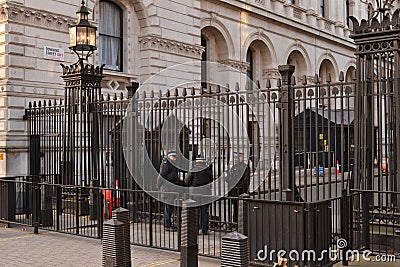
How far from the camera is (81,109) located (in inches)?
539

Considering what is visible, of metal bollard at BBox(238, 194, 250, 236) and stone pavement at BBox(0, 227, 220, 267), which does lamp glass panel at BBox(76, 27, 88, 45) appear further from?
metal bollard at BBox(238, 194, 250, 236)

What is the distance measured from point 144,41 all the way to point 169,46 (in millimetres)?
1214

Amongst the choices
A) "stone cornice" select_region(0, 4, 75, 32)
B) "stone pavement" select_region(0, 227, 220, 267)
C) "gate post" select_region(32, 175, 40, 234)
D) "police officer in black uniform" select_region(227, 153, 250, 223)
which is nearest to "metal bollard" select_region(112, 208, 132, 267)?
"stone pavement" select_region(0, 227, 220, 267)

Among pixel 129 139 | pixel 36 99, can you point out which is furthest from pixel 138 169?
pixel 36 99

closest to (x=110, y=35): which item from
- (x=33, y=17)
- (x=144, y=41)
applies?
(x=144, y=41)

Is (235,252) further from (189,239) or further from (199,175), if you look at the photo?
(199,175)

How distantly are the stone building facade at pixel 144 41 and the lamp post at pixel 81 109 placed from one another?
2809 millimetres

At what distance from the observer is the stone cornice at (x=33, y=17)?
16.2 metres

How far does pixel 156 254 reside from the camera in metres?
9.63

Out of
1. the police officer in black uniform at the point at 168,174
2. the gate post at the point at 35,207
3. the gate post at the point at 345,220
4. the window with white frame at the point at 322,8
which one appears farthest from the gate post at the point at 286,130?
the window with white frame at the point at 322,8

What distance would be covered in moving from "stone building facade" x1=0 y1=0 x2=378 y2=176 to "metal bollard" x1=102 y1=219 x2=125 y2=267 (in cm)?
957

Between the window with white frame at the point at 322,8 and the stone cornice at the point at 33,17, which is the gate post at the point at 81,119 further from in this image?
the window with white frame at the point at 322,8

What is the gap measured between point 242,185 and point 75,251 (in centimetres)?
401

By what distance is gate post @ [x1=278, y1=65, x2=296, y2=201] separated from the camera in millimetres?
10117
